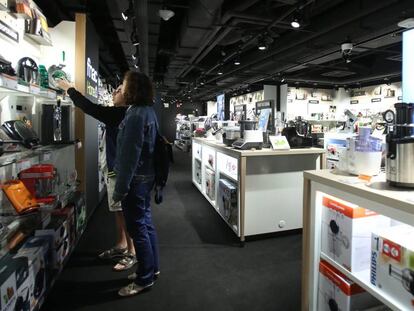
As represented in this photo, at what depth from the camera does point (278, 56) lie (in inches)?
270

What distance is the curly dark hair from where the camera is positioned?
2.11 meters

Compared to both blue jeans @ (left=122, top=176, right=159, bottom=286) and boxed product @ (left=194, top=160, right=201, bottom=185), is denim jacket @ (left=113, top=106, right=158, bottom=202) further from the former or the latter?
boxed product @ (left=194, top=160, right=201, bottom=185)

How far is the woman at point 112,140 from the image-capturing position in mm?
2350

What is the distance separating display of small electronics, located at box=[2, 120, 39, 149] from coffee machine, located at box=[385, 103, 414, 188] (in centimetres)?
210

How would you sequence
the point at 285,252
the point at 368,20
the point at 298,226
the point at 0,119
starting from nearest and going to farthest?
the point at 0,119 → the point at 285,252 → the point at 298,226 → the point at 368,20

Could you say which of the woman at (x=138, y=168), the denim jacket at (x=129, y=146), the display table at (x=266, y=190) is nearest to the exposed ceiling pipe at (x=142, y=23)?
the woman at (x=138, y=168)

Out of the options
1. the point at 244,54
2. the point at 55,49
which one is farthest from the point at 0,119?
the point at 244,54

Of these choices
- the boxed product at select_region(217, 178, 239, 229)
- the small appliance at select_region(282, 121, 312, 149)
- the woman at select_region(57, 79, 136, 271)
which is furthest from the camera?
the small appliance at select_region(282, 121, 312, 149)

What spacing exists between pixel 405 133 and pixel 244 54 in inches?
288

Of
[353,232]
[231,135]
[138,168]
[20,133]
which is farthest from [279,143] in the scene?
[20,133]

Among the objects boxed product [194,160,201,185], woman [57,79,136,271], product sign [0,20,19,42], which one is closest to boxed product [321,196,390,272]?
woman [57,79,136,271]

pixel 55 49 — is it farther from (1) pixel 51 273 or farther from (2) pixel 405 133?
(2) pixel 405 133

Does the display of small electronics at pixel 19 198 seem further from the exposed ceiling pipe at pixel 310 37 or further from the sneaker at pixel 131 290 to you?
the exposed ceiling pipe at pixel 310 37

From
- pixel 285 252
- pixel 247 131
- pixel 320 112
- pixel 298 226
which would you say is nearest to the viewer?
pixel 285 252
